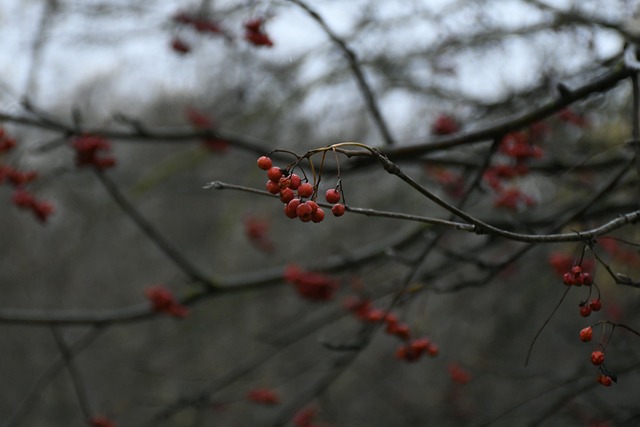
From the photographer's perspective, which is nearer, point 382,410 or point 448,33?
point 448,33

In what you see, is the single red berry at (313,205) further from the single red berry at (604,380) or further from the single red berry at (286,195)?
the single red berry at (604,380)

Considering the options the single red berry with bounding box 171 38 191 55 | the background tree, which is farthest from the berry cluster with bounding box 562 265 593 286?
the single red berry with bounding box 171 38 191 55

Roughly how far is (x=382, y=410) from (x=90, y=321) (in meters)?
5.77

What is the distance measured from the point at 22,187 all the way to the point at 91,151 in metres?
0.40

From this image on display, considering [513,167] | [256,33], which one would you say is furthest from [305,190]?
[513,167]

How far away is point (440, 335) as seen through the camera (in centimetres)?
773

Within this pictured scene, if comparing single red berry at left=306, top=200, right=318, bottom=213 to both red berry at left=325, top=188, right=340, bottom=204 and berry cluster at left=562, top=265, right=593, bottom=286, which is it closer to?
red berry at left=325, top=188, right=340, bottom=204

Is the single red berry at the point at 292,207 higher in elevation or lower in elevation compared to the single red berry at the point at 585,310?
higher

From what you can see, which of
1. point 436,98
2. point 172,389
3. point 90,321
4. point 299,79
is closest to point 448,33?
point 436,98

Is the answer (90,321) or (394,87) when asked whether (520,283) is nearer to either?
(394,87)

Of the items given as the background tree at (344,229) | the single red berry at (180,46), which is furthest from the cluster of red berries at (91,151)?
the single red berry at (180,46)

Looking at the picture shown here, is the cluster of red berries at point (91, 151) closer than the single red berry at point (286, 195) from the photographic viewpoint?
No

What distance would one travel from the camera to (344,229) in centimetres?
658

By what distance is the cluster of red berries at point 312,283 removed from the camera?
10.7 ft
